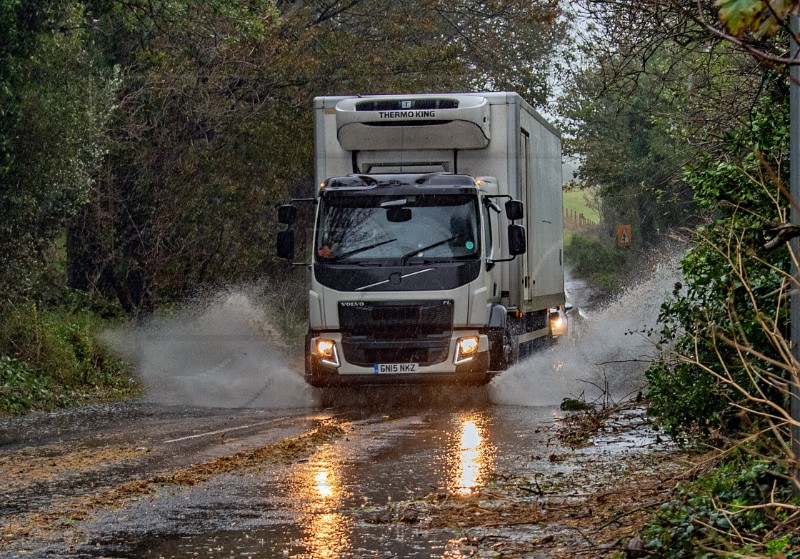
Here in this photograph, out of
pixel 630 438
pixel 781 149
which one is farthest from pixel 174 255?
pixel 781 149

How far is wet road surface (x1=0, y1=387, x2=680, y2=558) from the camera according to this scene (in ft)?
26.5

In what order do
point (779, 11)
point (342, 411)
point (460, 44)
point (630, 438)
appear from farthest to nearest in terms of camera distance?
point (460, 44)
point (342, 411)
point (630, 438)
point (779, 11)

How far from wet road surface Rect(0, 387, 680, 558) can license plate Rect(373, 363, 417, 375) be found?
528 millimetres

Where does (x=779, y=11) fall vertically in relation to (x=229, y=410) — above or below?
above

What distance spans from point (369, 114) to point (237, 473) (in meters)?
7.89

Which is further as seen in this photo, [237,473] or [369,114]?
[369,114]

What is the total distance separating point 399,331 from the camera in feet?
56.9

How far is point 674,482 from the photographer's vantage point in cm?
937

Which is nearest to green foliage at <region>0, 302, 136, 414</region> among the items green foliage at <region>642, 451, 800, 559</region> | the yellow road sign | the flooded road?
the flooded road

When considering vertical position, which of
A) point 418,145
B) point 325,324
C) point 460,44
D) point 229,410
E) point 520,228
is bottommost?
point 229,410

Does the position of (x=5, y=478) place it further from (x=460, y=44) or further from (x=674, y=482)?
(x=460, y=44)

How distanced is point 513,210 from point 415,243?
134 centimetres

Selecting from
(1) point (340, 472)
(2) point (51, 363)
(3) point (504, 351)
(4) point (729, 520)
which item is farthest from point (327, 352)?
(4) point (729, 520)

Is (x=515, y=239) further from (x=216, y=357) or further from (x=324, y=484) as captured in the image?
(x=216, y=357)
